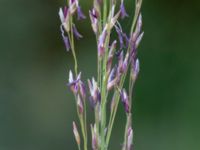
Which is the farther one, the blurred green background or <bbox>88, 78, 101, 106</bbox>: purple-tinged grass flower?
the blurred green background

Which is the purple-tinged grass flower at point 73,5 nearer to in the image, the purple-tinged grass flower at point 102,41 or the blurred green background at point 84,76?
the purple-tinged grass flower at point 102,41

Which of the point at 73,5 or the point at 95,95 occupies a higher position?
the point at 73,5

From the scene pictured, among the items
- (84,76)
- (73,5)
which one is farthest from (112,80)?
(84,76)

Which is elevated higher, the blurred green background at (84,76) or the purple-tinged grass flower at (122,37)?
the purple-tinged grass flower at (122,37)

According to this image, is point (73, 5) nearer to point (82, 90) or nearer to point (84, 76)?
point (82, 90)

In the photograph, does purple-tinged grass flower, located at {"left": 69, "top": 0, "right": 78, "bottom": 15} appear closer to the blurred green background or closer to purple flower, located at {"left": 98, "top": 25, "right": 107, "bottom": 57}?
purple flower, located at {"left": 98, "top": 25, "right": 107, "bottom": 57}

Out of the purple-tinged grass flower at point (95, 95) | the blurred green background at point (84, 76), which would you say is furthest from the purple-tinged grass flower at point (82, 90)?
the blurred green background at point (84, 76)

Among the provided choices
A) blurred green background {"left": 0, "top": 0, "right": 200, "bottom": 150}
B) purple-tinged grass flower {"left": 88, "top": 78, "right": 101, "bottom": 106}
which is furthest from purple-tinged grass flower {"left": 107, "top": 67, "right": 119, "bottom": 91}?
blurred green background {"left": 0, "top": 0, "right": 200, "bottom": 150}

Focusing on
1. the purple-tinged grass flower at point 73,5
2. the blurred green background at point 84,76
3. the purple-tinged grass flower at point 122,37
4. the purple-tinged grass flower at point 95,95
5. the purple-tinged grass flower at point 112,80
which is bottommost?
the blurred green background at point 84,76
